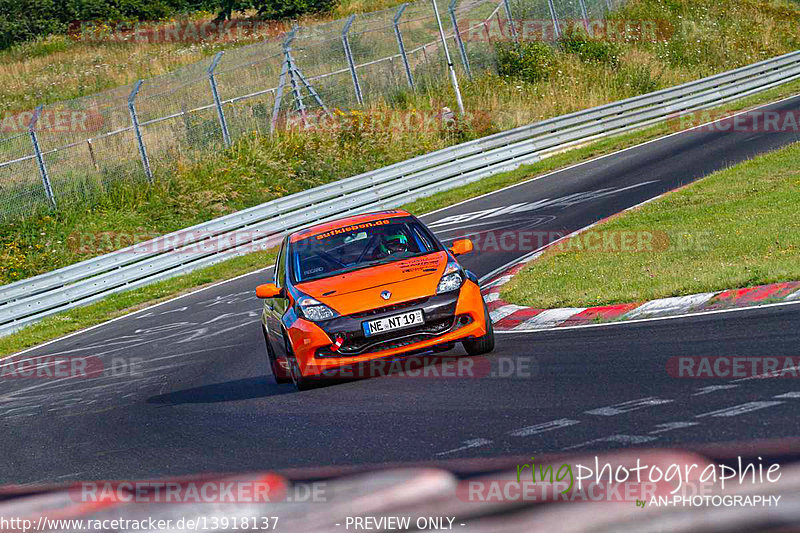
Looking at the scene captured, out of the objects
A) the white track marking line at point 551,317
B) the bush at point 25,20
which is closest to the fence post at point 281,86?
the white track marking line at point 551,317

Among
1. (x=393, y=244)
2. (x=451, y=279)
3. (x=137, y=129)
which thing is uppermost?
(x=393, y=244)

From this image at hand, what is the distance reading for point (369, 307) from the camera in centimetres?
885

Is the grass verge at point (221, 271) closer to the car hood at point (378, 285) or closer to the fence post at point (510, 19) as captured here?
the fence post at point (510, 19)

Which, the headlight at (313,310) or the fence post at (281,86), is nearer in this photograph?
the headlight at (313,310)

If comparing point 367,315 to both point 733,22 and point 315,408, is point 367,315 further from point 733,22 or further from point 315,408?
point 733,22

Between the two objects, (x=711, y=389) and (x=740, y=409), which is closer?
(x=740, y=409)

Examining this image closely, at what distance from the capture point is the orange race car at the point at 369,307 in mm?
8836

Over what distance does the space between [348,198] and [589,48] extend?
18.2 m

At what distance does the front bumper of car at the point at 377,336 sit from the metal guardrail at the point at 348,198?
1351 cm

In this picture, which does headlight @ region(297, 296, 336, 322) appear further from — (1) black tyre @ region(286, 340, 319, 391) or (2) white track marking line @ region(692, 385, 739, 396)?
(2) white track marking line @ region(692, 385, 739, 396)

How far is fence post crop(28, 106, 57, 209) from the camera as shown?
26.1 metres

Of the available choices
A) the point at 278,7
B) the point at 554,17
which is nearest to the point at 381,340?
the point at 554,17

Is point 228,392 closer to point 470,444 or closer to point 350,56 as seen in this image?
point 470,444

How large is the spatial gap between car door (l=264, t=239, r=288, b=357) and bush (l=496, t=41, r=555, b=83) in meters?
28.8
